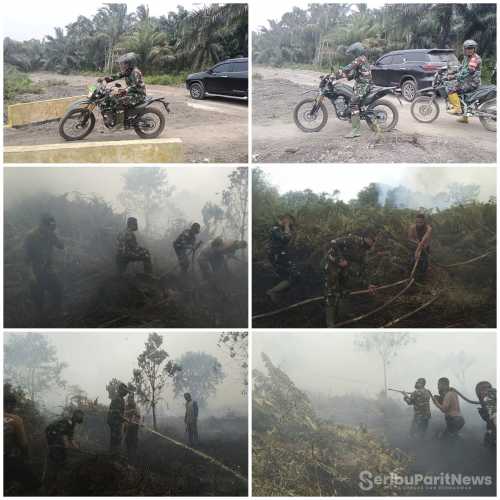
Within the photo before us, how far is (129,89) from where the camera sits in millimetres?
4438

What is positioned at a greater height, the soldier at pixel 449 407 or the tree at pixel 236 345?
the tree at pixel 236 345

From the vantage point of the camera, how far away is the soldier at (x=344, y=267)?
441 centimetres

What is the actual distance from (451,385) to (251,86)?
2.80 metres

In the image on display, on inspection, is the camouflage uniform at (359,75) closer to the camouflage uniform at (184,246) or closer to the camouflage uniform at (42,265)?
the camouflage uniform at (184,246)

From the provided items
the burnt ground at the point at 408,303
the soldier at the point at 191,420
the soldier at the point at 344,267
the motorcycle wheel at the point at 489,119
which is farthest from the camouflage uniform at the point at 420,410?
the motorcycle wheel at the point at 489,119

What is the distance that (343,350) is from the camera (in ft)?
14.4

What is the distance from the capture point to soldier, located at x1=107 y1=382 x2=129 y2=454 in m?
4.32

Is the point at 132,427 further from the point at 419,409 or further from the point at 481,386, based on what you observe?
the point at 481,386

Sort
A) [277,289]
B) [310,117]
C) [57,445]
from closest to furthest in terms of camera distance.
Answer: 1. [57,445]
2. [277,289]
3. [310,117]

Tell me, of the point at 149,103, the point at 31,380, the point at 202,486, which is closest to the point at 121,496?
the point at 202,486

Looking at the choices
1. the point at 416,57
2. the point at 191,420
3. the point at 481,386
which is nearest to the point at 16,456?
the point at 191,420

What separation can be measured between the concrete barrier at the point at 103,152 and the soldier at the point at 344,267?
1424 mm

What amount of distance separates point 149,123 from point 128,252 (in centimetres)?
104

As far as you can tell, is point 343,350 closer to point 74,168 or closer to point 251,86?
point 251,86
